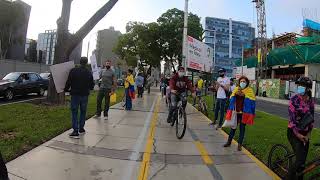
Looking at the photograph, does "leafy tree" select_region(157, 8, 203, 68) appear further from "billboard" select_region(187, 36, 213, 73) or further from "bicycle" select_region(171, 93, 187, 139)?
"bicycle" select_region(171, 93, 187, 139)

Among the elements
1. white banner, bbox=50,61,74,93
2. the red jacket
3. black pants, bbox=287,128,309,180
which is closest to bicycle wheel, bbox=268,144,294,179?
black pants, bbox=287,128,309,180

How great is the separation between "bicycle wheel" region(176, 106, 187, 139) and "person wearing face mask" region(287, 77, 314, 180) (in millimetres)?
4578

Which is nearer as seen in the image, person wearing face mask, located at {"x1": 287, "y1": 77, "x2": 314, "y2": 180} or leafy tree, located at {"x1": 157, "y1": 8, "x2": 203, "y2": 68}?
person wearing face mask, located at {"x1": 287, "y1": 77, "x2": 314, "y2": 180}

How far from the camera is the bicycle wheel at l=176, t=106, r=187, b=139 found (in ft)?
36.2

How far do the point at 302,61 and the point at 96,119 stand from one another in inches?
1827

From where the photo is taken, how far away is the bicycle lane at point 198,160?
24.3 feet

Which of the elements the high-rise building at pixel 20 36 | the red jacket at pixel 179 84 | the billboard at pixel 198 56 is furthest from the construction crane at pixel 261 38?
the red jacket at pixel 179 84

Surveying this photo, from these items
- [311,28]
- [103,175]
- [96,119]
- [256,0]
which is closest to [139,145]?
[103,175]

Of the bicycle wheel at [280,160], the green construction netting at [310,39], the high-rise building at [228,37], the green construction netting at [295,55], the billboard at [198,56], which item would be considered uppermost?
the high-rise building at [228,37]

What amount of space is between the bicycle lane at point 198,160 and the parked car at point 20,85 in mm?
12120

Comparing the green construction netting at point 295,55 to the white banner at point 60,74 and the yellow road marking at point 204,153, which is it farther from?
the white banner at point 60,74

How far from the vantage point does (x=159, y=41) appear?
6425 centimetres

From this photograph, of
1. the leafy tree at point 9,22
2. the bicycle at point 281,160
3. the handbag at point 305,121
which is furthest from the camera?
the leafy tree at point 9,22

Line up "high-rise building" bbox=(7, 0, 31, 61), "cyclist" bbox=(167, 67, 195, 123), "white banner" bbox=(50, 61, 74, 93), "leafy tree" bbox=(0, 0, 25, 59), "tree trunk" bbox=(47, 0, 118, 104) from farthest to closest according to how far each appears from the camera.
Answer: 1. "high-rise building" bbox=(7, 0, 31, 61)
2. "leafy tree" bbox=(0, 0, 25, 59)
3. "tree trunk" bbox=(47, 0, 118, 104)
4. "cyclist" bbox=(167, 67, 195, 123)
5. "white banner" bbox=(50, 61, 74, 93)
